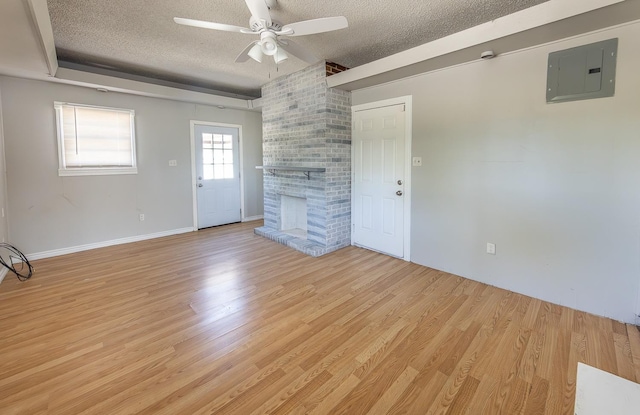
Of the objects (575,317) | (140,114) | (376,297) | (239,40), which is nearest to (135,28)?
(239,40)

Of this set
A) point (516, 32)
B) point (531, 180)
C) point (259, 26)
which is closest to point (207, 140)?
point (259, 26)

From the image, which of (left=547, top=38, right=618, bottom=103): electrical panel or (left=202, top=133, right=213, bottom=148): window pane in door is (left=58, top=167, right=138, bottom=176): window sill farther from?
(left=547, top=38, right=618, bottom=103): electrical panel

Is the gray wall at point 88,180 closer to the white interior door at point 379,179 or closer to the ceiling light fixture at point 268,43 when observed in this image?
the white interior door at point 379,179

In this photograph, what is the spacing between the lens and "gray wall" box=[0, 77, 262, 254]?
3.93 metres

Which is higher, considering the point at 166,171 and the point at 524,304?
the point at 166,171

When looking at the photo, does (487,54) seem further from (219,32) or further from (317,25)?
(219,32)

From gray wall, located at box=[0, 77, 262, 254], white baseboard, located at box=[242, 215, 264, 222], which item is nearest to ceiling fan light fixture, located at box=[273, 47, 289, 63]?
gray wall, located at box=[0, 77, 262, 254]

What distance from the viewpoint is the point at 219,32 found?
10.3 ft

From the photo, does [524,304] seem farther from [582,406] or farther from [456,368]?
[582,406]

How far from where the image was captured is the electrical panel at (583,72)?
93.0 inches

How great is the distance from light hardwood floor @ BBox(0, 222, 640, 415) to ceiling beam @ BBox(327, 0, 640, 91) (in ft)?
7.78

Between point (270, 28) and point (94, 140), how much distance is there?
3.77 m

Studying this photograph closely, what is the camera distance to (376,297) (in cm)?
291

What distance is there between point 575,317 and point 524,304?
0.36 m
